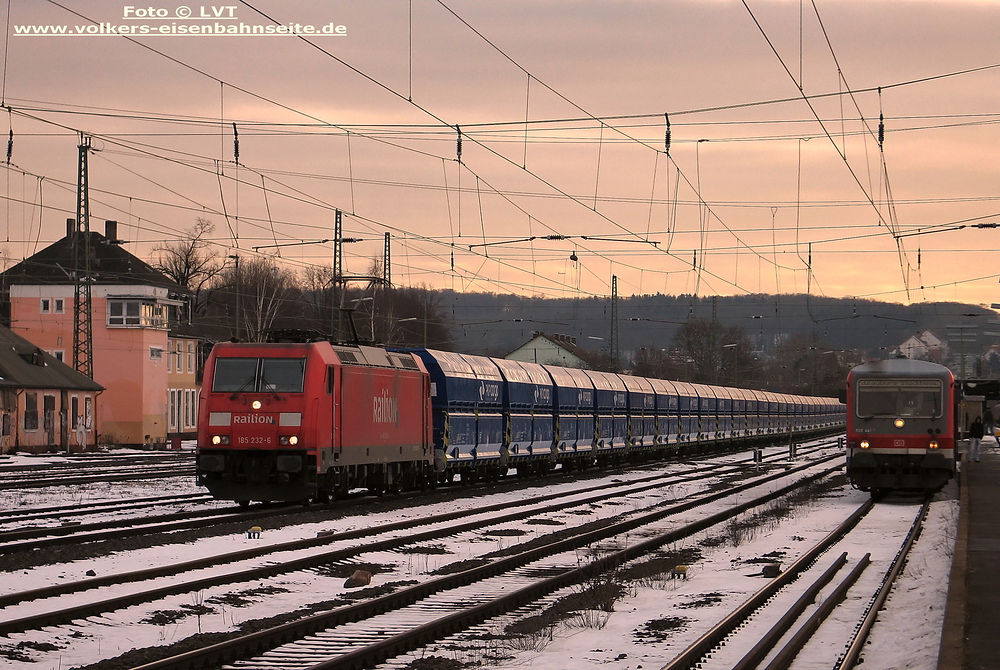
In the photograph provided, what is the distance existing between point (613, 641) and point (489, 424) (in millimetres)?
22999

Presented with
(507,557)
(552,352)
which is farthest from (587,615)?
(552,352)

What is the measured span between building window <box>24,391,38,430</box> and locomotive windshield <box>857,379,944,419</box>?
1628 inches

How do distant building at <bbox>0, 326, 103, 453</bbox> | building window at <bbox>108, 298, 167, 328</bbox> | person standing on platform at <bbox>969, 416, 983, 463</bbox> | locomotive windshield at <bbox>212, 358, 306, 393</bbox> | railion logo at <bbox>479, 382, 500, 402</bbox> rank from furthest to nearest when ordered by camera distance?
building window at <bbox>108, 298, 167, 328</bbox>, distant building at <bbox>0, 326, 103, 453</bbox>, person standing on platform at <bbox>969, 416, 983, 463</bbox>, railion logo at <bbox>479, 382, 500, 402</bbox>, locomotive windshield at <bbox>212, 358, 306, 393</bbox>

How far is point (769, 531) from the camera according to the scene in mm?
21234

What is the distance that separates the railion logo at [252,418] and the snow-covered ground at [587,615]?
3657 mm

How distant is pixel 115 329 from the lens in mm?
73500

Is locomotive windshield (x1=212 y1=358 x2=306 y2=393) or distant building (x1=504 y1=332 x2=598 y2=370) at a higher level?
distant building (x1=504 y1=332 x2=598 y2=370)

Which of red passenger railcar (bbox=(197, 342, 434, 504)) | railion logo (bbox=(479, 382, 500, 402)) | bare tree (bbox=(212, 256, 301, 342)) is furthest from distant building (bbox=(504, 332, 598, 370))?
red passenger railcar (bbox=(197, 342, 434, 504))

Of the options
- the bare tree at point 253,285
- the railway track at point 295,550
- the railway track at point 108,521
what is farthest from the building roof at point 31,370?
the bare tree at point 253,285

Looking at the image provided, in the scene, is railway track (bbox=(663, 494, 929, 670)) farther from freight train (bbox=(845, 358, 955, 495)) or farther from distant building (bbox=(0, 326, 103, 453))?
distant building (bbox=(0, 326, 103, 453))

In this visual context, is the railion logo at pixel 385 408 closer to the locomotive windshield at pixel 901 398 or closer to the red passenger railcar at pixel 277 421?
the red passenger railcar at pixel 277 421

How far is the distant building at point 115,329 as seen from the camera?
2879 inches

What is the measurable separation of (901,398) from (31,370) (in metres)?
43.5

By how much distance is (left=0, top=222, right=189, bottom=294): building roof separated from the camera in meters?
73.9
